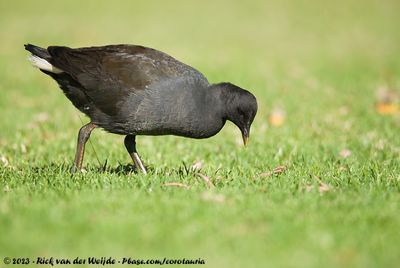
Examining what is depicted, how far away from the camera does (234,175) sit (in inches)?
211

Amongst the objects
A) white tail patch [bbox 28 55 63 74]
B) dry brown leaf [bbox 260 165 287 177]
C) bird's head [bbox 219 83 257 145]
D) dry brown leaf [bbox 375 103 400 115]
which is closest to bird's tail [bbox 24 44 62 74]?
white tail patch [bbox 28 55 63 74]

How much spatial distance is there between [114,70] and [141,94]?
366 millimetres

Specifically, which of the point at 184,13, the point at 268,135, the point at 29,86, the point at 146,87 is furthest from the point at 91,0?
the point at 146,87

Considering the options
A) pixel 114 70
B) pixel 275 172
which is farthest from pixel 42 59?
pixel 275 172

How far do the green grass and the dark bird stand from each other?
1.52 ft

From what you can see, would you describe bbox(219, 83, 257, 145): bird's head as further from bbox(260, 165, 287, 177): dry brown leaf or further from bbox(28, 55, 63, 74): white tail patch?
bbox(28, 55, 63, 74): white tail patch

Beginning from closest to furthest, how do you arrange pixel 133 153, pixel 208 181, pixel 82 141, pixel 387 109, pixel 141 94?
pixel 208 181 < pixel 141 94 < pixel 82 141 < pixel 133 153 < pixel 387 109

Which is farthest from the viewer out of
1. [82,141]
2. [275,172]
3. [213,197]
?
[82,141]

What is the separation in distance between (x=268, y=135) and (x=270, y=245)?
4.41m

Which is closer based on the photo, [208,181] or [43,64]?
[208,181]

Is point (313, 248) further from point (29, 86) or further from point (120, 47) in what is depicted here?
point (29, 86)

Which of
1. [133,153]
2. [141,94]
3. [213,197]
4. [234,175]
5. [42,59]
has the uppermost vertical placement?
[42,59]

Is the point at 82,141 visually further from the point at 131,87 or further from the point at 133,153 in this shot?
the point at 131,87

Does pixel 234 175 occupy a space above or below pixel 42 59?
below
